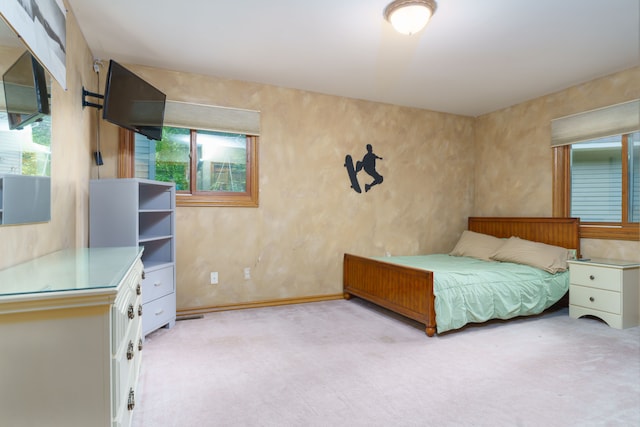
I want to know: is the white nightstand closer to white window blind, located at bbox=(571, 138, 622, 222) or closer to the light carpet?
the light carpet

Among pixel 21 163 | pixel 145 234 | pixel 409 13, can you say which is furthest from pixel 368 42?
pixel 145 234

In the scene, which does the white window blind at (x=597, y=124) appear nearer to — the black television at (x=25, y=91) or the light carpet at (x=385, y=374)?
the light carpet at (x=385, y=374)

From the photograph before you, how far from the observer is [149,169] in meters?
3.44

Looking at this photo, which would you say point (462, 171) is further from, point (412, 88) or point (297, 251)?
point (297, 251)

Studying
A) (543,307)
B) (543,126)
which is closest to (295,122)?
(543,126)

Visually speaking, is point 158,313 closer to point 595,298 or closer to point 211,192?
point 211,192

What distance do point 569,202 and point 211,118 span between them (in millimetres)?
3995

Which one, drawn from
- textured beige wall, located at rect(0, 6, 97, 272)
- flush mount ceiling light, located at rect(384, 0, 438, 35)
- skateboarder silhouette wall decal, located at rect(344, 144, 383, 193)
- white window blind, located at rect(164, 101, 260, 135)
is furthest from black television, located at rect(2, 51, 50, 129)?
skateboarder silhouette wall decal, located at rect(344, 144, 383, 193)

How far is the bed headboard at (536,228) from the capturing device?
3.75 m

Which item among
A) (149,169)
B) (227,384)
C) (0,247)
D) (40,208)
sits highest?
(149,169)

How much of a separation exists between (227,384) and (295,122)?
2770 mm

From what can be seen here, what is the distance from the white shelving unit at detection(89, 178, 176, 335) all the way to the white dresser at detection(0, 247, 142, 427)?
161cm

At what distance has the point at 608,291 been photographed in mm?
3154

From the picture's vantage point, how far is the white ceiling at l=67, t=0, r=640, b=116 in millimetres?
2389
